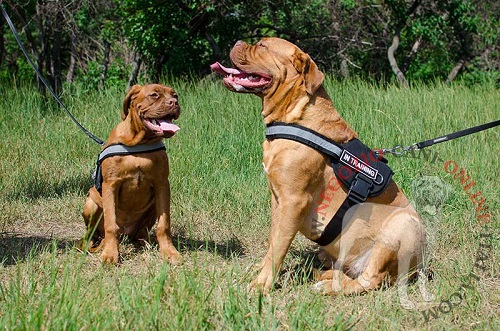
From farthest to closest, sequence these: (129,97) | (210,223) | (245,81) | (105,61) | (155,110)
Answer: (105,61)
(210,223)
(129,97)
(155,110)
(245,81)

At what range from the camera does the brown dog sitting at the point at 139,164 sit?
446 cm

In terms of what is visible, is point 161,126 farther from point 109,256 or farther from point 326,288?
point 326,288

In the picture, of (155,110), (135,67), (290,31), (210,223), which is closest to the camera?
(155,110)

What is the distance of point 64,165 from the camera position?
7.14 meters

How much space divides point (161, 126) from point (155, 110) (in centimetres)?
12

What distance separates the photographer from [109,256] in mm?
4453

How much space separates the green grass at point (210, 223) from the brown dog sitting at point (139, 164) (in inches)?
9.1

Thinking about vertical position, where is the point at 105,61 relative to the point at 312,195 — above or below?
below

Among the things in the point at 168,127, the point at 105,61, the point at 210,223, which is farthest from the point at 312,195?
the point at 105,61

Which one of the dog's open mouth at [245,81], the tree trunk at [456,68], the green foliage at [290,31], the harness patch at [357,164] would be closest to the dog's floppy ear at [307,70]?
the dog's open mouth at [245,81]

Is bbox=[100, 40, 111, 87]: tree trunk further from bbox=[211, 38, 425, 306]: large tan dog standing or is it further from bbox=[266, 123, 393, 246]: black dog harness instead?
bbox=[266, 123, 393, 246]: black dog harness

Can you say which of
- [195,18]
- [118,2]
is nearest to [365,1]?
[195,18]

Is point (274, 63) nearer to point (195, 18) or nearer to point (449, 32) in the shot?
point (195, 18)

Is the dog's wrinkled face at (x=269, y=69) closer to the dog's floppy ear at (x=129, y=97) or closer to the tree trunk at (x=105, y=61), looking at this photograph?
the dog's floppy ear at (x=129, y=97)
